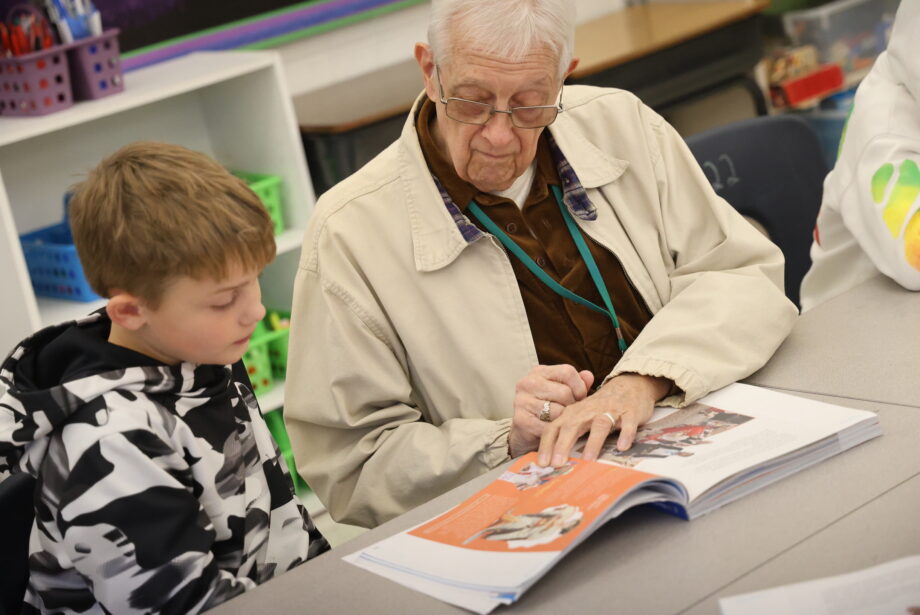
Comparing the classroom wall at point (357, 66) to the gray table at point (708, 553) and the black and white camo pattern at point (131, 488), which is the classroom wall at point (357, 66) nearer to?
the black and white camo pattern at point (131, 488)

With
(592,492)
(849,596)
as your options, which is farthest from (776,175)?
(849,596)

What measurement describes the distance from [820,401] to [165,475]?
0.80 meters

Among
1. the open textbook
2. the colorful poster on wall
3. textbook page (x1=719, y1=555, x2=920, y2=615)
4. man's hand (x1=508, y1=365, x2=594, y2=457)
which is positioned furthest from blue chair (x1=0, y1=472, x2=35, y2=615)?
the colorful poster on wall

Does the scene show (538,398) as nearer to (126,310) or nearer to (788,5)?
(126,310)

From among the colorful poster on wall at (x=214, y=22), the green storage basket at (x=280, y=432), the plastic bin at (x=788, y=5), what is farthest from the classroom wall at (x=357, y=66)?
the plastic bin at (x=788, y=5)

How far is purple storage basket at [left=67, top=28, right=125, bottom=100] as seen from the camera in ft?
8.37

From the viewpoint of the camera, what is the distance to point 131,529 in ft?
3.97

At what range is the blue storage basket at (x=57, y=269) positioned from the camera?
261 cm

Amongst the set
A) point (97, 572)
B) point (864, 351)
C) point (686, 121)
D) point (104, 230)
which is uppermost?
point (104, 230)

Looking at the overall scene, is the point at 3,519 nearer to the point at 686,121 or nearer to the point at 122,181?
the point at 122,181

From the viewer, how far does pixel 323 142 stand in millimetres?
2887

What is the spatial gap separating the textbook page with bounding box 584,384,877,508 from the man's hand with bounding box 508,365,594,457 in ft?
0.34

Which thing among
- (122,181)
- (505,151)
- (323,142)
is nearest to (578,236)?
(505,151)

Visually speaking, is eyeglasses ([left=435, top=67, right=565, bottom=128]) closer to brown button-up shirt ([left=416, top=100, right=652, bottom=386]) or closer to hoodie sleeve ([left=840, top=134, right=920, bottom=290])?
brown button-up shirt ([left=416, top=100, right=652, bottom=386])
